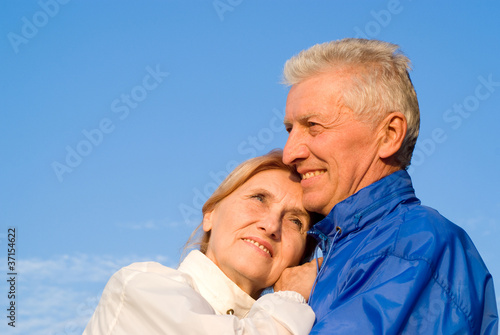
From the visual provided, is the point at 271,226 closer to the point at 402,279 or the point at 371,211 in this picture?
the point at 371,211

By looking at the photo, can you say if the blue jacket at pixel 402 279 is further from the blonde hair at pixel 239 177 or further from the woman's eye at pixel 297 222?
the blonde hair at pixel 239 177

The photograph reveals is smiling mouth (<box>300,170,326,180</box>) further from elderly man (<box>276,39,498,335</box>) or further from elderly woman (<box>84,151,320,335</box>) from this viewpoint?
elderly woman (<box>84,151,320,335</box>)

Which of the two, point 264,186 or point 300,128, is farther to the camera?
point 264,186

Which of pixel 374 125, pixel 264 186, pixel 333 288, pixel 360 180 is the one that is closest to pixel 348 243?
pixel 333 288

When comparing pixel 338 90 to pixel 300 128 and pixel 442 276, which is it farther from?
pixel 442 276

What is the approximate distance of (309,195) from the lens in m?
3.97

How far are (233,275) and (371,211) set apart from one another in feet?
3.72

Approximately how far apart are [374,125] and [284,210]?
95cm

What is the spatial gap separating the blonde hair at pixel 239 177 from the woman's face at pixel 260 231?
6 cm

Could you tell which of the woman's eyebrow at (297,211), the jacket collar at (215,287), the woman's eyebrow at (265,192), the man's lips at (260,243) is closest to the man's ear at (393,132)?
the woman's eyebrow at (297,211)

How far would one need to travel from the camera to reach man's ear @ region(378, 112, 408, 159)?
3.74m

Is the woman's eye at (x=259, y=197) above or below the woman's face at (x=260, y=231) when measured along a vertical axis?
above

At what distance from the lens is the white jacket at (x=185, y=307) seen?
3088 millimetres

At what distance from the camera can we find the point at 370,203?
11.4 feet
